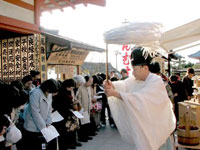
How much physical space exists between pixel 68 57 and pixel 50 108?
8.24m

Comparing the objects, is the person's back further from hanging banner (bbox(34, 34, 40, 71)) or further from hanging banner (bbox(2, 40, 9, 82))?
hanging banner (bbox(2, 40, 9, 82))

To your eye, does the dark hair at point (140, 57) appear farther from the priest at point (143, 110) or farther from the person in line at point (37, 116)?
the person in line at point (37, 116)

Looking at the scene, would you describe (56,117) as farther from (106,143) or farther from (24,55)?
(24,55)

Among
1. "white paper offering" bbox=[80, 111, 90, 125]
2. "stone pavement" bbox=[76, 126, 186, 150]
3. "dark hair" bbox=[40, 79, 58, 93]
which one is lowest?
"stone pavement" bbox=[76, 126, 186, 150]

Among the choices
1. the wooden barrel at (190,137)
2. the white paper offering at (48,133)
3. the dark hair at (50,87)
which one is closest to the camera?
the white paper offering at (48,133)

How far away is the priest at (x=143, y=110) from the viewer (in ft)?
8.04

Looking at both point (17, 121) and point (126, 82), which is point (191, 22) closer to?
point (126, 82)

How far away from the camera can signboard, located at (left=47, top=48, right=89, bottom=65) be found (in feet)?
35.5

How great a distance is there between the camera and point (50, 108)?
14.7 ft

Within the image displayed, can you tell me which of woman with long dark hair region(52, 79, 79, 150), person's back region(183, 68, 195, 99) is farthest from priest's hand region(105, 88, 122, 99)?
person's back region(183, 68, 195, 99)

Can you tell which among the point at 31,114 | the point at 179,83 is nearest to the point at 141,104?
the point at 31,114

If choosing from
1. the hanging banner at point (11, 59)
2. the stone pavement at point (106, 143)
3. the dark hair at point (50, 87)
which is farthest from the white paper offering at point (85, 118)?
the hanging banner at point (11, 59)

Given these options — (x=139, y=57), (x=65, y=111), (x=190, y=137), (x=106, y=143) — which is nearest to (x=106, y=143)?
(x=106, y=143)

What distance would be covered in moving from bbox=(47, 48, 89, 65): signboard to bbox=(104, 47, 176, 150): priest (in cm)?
810
